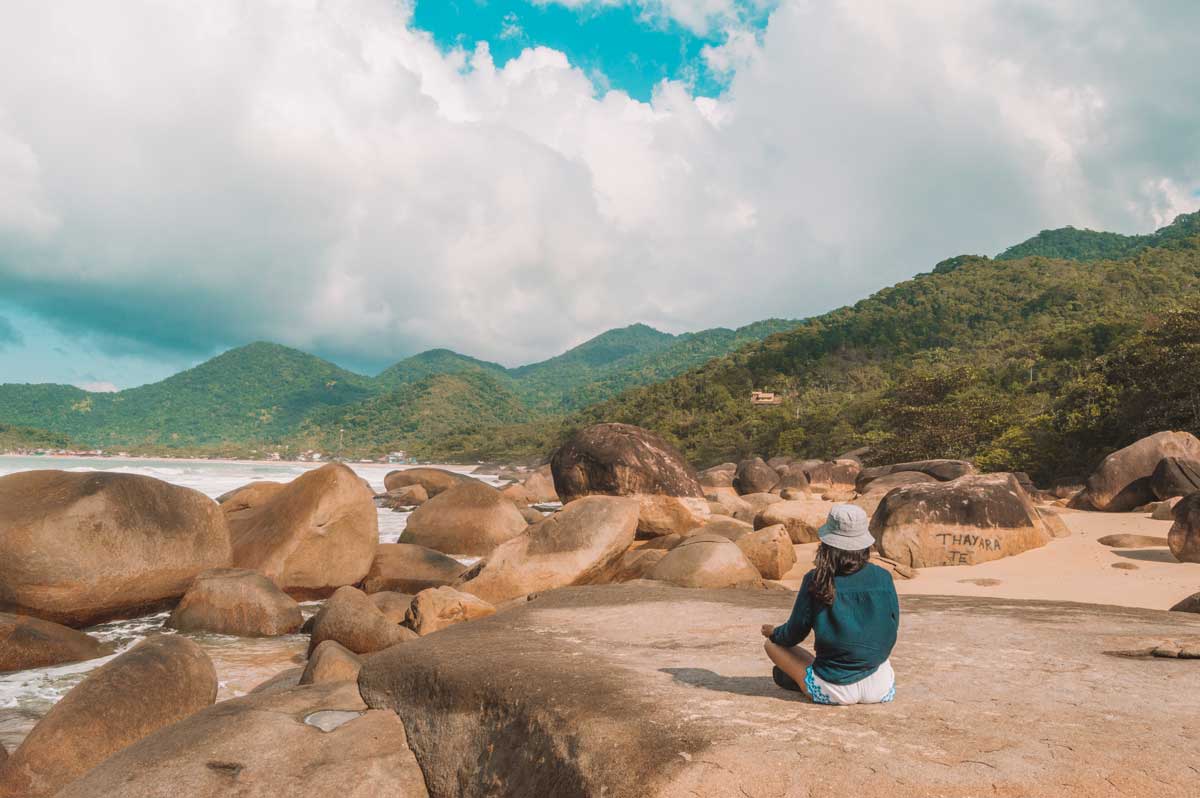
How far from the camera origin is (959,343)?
71.7 metres

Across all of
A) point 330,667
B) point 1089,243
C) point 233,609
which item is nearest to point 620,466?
point 233,609

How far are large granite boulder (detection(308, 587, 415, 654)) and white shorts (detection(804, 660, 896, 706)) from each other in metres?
5.28

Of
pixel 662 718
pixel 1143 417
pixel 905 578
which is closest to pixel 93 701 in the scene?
pixel 662 718

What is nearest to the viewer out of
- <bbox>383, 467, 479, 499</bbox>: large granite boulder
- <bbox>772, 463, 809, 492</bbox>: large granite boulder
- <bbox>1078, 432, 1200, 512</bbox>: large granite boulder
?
<bbox>1078, 432, 1200, 512</bbox>: large granite boulder

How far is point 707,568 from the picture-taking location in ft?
28.9

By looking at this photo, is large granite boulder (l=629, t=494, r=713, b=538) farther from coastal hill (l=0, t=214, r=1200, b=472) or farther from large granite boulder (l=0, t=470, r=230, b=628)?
coastal hill (l=0, t=214, r=1200, b=472)

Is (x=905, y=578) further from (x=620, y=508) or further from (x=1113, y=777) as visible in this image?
(x=1113, y=777)

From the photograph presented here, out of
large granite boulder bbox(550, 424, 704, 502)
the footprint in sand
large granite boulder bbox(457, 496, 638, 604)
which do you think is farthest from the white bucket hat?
large granite boulder bbox(550, 424, 704, 502)

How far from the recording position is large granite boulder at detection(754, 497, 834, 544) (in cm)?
1346

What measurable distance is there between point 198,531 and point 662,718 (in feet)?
28.0

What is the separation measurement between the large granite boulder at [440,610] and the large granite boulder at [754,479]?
959 inches

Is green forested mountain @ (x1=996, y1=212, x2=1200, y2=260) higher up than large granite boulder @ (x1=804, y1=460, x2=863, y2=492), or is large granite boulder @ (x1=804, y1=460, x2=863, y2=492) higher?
green forested mountain @ (x1=996, y1=212, x2=1200, y2=260)

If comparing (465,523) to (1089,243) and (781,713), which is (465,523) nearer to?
(781,713)

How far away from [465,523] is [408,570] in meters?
2.98
